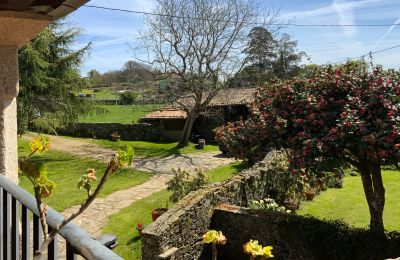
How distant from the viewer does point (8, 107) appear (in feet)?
9.63

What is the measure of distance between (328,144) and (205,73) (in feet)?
55.8

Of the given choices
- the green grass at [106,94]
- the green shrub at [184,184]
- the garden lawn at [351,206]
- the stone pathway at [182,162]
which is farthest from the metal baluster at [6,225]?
the green grass at [106,94]

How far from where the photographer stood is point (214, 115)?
2659cm

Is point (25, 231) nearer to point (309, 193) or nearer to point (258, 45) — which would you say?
point (309, 193)

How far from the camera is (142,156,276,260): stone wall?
770cm

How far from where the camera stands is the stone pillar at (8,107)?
2861 mm

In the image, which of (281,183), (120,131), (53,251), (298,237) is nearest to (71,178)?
(281,183)

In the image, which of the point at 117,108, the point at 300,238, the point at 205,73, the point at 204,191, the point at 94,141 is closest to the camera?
the point at 300,238

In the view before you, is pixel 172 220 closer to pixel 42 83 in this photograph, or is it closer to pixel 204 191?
pixel 204 191

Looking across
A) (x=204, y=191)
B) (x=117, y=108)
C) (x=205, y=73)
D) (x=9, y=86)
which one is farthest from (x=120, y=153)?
(x=117, y=108)

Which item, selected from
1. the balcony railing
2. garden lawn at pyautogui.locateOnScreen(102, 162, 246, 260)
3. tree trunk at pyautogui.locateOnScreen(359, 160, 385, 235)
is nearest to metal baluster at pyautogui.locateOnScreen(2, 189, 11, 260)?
the balcony railing

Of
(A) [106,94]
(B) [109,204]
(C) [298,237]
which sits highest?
(A) [106,94]

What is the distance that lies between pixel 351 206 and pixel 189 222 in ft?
23.7

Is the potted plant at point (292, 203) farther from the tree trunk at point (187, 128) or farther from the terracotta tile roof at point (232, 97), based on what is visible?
the tree trunk at point (187, 128)
